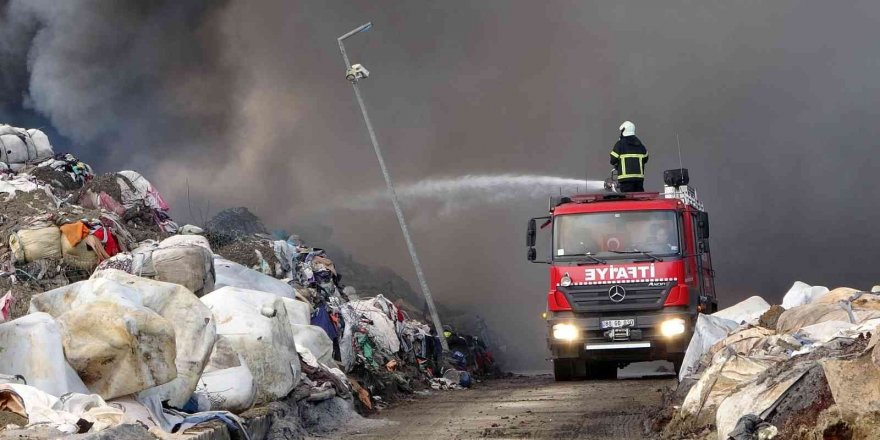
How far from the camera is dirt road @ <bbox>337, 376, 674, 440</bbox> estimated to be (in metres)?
8.84

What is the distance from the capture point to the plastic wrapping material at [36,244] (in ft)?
40.5

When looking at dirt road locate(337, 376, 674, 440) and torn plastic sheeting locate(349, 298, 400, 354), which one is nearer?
dirt road locate(337, 376, 674, 440)

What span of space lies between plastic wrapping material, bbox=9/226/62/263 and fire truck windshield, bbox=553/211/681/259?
617 centimetres

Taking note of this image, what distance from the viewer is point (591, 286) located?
14.1m

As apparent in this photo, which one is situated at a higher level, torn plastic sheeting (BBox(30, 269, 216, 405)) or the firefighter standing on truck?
the firefighter standing on truck

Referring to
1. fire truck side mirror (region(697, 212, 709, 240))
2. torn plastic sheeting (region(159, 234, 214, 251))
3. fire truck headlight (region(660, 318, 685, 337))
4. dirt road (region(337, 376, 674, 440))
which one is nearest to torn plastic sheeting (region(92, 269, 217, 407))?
dirt road (region(337, 376, 674, 440))

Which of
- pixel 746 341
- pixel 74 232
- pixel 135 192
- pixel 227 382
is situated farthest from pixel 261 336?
pixel 135 192

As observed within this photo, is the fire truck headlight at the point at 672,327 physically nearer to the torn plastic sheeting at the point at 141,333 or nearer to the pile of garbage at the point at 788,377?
the pile of garbage at the point at 788,377

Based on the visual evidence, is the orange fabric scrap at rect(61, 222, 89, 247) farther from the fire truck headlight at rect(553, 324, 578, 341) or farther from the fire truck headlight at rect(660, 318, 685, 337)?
the fire truck headlight at rect(660, 318, 685, 337)

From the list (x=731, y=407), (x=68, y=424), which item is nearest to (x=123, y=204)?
(x=68, y=424)

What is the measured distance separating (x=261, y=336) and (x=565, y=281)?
19.4 feet

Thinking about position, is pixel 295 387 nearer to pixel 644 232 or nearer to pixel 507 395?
pixel 507 395

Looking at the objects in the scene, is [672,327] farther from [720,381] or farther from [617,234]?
[720,381]

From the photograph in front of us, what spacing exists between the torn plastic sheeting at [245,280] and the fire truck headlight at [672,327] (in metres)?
4.64
